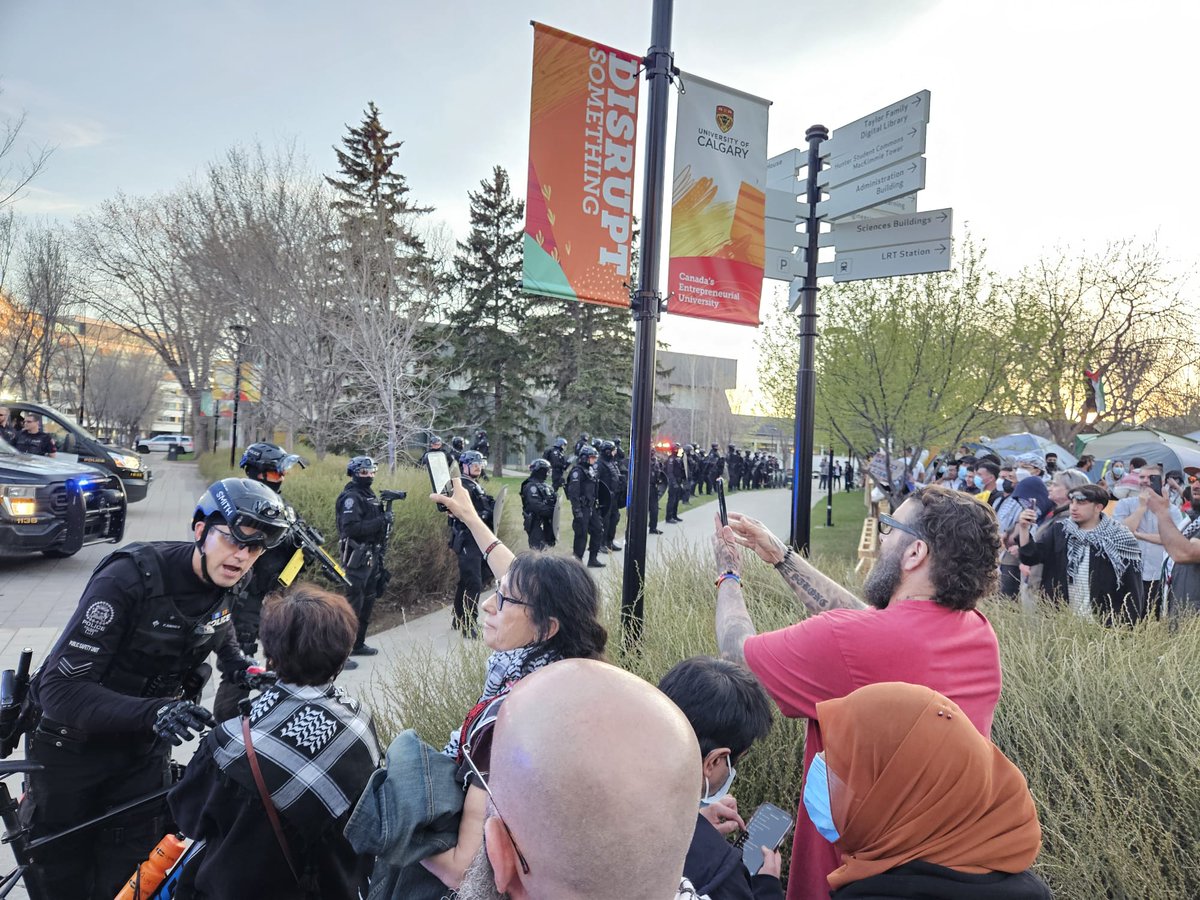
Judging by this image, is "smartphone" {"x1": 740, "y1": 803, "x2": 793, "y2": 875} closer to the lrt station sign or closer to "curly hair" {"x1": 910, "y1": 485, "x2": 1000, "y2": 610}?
"curly hair" {"x1": 910, "y1": 485, "x2": 1000, "y2": 610}

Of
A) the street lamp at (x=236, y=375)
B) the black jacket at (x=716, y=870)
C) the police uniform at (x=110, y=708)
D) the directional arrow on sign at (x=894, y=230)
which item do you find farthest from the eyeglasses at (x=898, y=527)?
the street lamp at (x=236, y=375)

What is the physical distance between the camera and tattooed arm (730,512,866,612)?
2.79 m

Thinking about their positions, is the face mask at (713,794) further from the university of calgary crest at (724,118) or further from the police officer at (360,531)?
the police officer at (360,531)

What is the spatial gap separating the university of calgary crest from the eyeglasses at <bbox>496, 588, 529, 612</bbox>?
3.70 meters

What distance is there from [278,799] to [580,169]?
3699 millimetres

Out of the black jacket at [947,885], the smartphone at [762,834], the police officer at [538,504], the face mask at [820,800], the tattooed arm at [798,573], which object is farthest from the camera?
the police officer at [538,504]

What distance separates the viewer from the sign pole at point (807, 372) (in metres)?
5.98

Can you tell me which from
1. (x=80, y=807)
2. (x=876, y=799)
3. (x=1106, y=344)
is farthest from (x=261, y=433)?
(x=1106, y=344)

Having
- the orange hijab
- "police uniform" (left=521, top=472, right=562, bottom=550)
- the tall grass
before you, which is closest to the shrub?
"police uniform" (left=521, top=472, right=562, bottom=550)

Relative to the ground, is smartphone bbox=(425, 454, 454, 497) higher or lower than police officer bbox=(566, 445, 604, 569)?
higher

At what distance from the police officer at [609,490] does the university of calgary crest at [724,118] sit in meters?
8.35

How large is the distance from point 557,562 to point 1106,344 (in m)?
37.6

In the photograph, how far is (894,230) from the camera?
5891mm

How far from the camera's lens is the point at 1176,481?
1409cm
